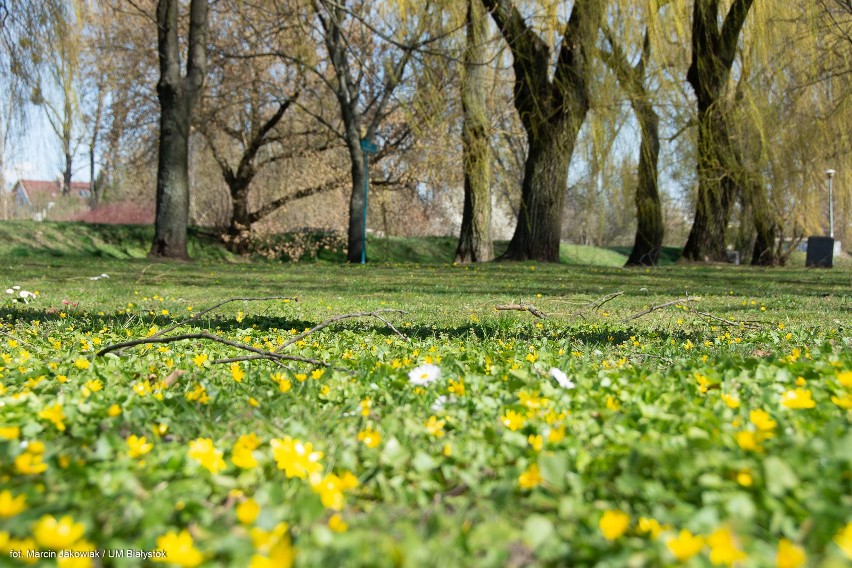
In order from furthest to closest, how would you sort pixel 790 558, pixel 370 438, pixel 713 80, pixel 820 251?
pixel 820 251 → pixel 713 80 → pixel 370 438 → pixel 790 558

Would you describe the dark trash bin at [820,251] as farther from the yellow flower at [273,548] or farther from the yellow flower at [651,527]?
the yellow flower at [273,548]

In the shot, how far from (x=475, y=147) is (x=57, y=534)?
12.9m

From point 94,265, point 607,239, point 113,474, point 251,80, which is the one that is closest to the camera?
point 113,474

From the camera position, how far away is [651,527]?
1271 mm

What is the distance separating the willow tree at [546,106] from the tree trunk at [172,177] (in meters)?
→ 6.99

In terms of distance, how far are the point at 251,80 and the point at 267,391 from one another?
22539 millimetres

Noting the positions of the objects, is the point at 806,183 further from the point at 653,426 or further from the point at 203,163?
the point at 203,163

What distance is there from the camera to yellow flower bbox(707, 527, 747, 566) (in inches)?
41.4

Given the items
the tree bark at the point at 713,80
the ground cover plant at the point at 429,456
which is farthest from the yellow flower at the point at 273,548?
the tree bark at the point at 713,80

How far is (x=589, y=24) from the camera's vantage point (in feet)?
32.9

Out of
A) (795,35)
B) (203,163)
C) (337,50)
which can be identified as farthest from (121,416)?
(203,163)

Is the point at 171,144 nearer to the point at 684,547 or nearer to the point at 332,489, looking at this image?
the point at 332,489

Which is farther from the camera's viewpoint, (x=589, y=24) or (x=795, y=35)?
(x=795, y=35)

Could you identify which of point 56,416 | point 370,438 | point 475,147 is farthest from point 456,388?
point 475,147
